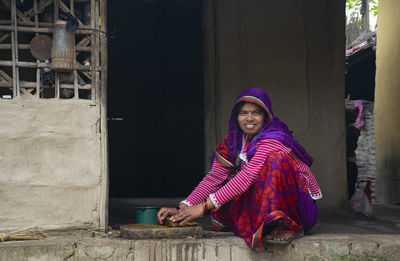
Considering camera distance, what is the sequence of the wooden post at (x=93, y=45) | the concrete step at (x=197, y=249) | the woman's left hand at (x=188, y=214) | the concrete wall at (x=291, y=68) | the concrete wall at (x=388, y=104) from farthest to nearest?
the concrete wall at (x=388, y=104)
the concrete wall at (x=291, y=68)
the wooden post at (x=93, y=45)
the woman's left hand at (x=188, y=214)
the concrete step at (x=197, y=249)

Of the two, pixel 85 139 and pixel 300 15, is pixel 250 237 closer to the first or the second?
pixel 85 139

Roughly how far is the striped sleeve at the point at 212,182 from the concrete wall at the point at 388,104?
4069 mm

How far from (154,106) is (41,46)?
493cm

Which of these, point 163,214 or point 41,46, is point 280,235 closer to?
point 163,214

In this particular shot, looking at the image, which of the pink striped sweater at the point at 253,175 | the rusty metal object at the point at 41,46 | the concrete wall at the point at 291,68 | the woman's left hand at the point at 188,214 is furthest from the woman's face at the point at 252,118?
the concrete wall at the point at 291,68

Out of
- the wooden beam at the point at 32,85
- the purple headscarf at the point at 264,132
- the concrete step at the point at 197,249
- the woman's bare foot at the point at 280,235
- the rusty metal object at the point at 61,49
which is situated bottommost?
the concrete step at the point at 197,249

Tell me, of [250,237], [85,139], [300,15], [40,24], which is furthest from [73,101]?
[300,15]

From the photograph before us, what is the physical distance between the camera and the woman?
314cm

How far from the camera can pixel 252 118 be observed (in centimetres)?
337

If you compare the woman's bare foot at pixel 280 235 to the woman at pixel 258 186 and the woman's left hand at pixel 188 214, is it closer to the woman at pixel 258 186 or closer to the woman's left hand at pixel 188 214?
the woman at pixel 258 186

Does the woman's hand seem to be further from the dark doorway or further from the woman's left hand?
the dark doorway

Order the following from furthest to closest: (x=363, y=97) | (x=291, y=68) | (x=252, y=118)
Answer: (x=363, y=97) < (x=291, y=68) < (x=252, y=118)

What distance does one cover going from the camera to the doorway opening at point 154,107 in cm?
805

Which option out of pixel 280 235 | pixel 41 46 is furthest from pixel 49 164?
pixel 280 235
